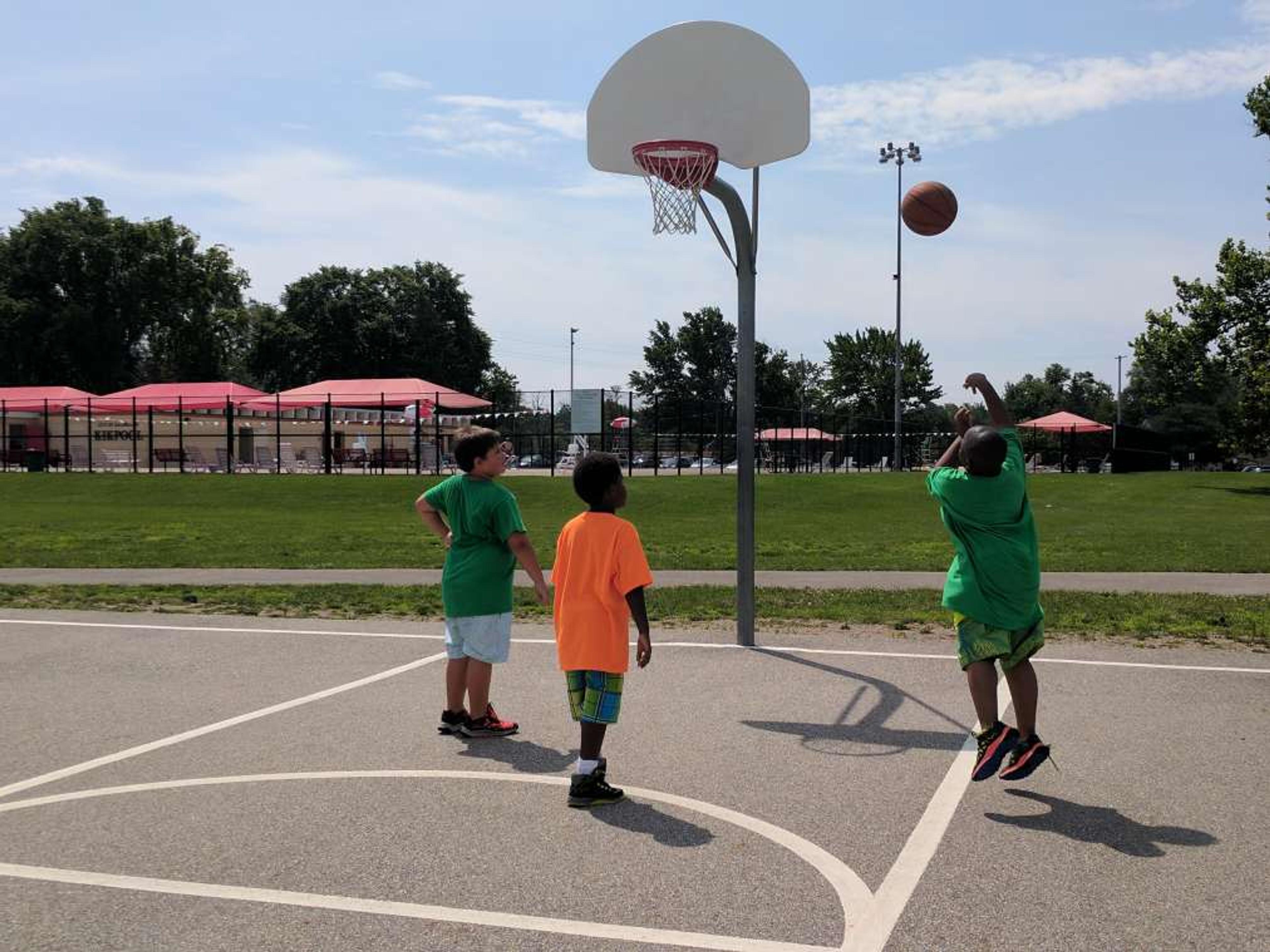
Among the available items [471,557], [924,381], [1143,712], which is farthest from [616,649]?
[924,381]

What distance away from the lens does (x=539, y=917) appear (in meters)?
3.71

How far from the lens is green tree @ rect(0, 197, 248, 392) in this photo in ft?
227

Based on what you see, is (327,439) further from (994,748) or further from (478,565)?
(994,748)

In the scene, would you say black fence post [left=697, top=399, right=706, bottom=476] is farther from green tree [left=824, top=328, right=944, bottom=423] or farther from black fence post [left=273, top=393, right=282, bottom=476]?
green tree [left=824, top=328, right=944, bottom=423]

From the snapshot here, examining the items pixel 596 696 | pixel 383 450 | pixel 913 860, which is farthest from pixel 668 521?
pixel 913 860

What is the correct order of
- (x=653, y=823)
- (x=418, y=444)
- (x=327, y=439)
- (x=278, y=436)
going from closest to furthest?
(x=653, y=823), (x=418, y=444), (x=327, y=439), (x=278, y=436)

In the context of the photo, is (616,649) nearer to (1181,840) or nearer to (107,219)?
(1181,840)

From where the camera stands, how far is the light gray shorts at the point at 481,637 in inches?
237

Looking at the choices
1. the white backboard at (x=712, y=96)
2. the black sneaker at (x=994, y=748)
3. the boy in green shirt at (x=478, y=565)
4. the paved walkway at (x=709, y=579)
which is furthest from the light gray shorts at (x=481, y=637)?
the paved walkway at (x=709, y=579)

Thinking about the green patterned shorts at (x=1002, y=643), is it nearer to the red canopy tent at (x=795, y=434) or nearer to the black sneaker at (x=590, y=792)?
the black sneaker at (x=590, y=792)

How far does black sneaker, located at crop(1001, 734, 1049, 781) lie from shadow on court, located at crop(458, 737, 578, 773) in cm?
207

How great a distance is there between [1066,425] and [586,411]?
72.1 ft

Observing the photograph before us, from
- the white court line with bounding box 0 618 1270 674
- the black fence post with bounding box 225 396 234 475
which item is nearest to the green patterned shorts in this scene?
the white court line with bounding box 0 618 1270 674

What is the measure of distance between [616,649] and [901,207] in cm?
578
